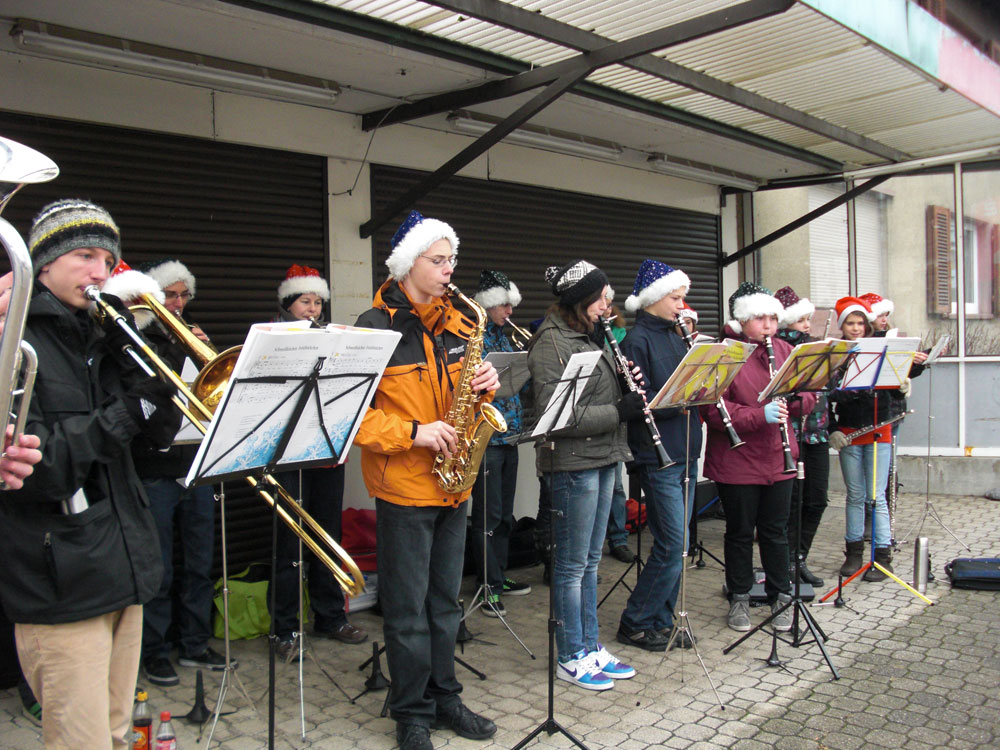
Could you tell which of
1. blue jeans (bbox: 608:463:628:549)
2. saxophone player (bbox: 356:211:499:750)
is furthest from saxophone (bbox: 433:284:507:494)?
blue jeans (bbox: 608:463:628:549)

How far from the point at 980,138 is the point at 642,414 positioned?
570 centimetres

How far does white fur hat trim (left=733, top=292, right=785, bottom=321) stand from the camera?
5.43 m

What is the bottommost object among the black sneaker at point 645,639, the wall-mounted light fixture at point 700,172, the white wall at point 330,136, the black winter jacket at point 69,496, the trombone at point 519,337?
the black sneaker at point 645,639

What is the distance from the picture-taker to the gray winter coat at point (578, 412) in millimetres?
4301

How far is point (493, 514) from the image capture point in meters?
5.81

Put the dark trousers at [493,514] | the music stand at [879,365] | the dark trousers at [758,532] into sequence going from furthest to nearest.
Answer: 1. the dark trousers at [493,514]
2. the music stand at [879,365]
3. the dark trousers at [758,532]

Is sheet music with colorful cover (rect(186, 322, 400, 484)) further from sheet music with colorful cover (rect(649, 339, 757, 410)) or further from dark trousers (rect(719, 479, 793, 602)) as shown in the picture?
dark trousers (rect(719, 479, 793, 602))

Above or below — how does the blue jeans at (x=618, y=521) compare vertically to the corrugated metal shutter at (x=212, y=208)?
below

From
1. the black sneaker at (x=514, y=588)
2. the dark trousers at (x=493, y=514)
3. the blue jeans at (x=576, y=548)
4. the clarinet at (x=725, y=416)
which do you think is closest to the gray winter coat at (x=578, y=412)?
the blue jeans at (x=576, y=548)

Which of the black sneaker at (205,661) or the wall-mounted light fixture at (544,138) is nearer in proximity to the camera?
the black sneaker at (205,661)

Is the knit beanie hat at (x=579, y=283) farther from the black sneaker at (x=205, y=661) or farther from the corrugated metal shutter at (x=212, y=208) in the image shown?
the black sneaker at (x=205, y=661)

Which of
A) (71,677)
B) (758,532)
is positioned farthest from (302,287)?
(758,532)

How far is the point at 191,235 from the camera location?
17.6 feet

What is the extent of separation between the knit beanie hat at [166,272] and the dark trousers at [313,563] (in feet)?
4.07
